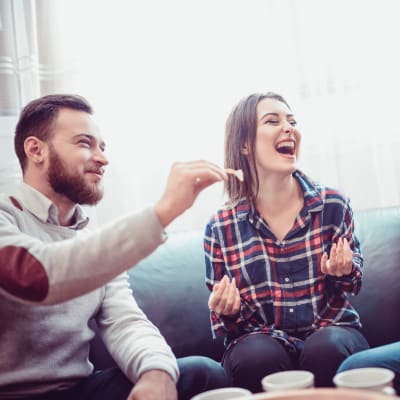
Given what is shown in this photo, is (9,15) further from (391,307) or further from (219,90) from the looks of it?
(391,307)

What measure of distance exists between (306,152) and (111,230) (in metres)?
1.32

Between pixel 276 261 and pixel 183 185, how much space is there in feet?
2.06

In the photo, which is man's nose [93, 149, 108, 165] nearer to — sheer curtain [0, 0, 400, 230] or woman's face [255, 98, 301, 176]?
woman's face [255, 98, 301, 176]

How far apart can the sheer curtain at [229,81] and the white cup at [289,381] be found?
4.13 feet

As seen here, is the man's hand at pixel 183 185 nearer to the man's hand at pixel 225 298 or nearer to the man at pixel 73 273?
Result: the man at pixel 73 273

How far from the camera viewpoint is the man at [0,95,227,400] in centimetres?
102

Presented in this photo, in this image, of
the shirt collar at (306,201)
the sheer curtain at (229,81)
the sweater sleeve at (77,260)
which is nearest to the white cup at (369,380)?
the sweater sleeve at (77,260)

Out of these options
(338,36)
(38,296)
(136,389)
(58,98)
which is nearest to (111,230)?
(38,296)

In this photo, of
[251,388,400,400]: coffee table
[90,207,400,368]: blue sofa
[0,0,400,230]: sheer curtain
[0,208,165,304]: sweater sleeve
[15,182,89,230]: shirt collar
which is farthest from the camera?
[0,0,400,230]: sheer curtain

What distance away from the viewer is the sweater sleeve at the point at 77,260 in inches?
39.1

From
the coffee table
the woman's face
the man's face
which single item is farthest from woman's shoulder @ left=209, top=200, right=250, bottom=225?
the coffee table

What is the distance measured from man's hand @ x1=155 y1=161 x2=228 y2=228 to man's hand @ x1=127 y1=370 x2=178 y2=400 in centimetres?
38

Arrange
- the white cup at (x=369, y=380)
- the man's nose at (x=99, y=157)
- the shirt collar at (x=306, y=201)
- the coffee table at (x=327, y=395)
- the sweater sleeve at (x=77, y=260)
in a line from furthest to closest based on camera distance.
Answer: the shirt collar at (x=306, y=201), the man's nose at (x=99, y=157), the sweater sleeve at (x=77, y=260), the white cup at (x=369, y=380), the coffee table at (x=327, y=395)

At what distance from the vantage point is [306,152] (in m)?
2.18
